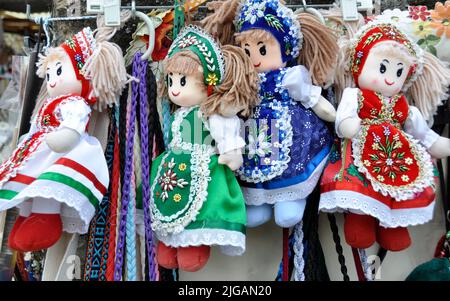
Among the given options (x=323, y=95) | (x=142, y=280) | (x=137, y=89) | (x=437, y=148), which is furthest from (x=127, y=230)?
(x=437, y=148)

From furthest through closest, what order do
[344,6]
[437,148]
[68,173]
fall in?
[344,6] → [437,148] → [68,173]

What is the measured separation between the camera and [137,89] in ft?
4.31

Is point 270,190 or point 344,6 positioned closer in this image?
point 270,190

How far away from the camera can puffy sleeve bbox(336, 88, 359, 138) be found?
1.20 metres

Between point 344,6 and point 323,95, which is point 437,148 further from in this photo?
point 344,6

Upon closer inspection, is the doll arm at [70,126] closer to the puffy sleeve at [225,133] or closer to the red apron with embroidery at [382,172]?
the puffy sleeve at [225,133]

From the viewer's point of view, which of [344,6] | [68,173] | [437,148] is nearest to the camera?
[68,173]

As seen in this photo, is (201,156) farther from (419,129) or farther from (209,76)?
(419,129)

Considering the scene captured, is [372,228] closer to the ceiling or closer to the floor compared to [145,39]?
closer to the floor

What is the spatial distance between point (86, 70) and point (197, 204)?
1.44ft

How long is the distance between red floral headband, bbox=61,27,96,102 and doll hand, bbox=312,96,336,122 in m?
0.57

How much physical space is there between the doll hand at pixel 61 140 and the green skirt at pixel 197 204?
0.21m

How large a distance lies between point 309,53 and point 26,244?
0.82 meters

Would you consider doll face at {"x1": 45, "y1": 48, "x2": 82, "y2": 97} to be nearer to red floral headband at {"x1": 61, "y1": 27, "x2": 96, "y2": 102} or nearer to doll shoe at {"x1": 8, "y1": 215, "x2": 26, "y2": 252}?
red floral headband at {"x1": 61, "y1": 27, "x2": 96, "y2": 102}
